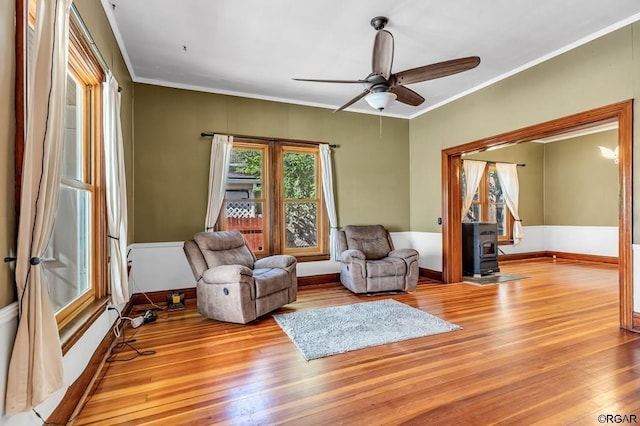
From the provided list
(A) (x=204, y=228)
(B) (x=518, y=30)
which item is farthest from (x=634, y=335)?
(A) (x=204, y=228)

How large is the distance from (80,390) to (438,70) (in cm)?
342

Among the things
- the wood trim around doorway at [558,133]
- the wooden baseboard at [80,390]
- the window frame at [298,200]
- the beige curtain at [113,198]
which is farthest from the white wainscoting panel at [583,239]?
the wooden baseboard at [80,390]

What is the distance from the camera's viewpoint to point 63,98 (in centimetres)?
159

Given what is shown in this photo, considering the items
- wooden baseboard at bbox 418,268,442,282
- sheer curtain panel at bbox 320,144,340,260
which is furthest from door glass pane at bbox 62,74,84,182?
wooden baseboard at bbox 418,268,442,282

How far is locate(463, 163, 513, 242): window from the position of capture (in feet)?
24.6

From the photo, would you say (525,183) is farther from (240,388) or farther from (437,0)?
(240,388)

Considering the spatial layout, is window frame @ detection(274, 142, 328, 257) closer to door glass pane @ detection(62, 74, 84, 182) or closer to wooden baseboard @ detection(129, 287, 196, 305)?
wooden baseboard @ detection(129, 287, 196, 305)

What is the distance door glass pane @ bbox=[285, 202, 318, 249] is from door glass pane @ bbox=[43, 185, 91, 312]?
111 inches

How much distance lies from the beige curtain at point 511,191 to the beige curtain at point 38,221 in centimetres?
808

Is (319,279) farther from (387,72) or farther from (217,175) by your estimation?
(387,72)

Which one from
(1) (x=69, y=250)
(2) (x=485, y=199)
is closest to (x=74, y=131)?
(1) (x=69, y=250)

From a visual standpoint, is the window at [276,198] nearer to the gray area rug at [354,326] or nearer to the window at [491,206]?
the gray area rug at [354,326]

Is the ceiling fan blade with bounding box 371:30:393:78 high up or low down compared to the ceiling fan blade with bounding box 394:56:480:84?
up

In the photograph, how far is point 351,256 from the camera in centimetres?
448
